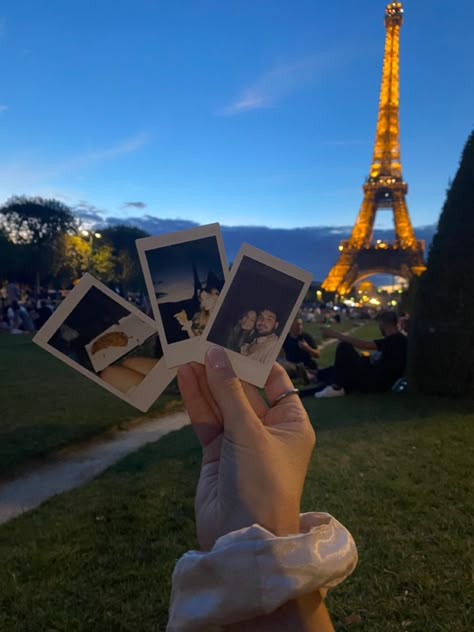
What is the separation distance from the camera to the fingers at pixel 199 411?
1.48 m

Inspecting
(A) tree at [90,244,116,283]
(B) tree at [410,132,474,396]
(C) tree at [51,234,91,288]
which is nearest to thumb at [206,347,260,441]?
(B) tree at [410,132,474,396]

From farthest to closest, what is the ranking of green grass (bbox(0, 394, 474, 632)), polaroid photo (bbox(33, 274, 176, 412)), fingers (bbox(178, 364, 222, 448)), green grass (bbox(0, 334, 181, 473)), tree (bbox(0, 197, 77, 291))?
tree (bbox(0, 197, 77, 291))
green grass (bbox(0, 334, 181, 473))
green grass (bbox(0, 394, 474, 632))
polaroid photo (bbox(33, 274, 176, 412))
fingers (bbox(178, 364, 222, 448))

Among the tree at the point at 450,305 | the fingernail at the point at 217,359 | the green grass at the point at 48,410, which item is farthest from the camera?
the tree at the point at 450,305

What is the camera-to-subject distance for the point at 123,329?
181cm

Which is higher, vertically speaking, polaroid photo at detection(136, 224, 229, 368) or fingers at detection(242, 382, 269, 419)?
polaroid photo at detection(136, 224, 229, 368)

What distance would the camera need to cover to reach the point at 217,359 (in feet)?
4.51

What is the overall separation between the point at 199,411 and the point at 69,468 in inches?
152

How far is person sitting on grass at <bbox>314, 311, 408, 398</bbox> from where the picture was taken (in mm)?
7145

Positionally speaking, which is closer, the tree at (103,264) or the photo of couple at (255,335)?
the photo of couple at (255,335)

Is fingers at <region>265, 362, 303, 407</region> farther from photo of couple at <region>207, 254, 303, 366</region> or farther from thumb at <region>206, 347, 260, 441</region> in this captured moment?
thumb at <region>206, 347, 260, 441</region>

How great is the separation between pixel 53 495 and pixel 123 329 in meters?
2.87

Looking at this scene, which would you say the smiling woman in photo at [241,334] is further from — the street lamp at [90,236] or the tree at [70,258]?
the street lamp at [90,236]

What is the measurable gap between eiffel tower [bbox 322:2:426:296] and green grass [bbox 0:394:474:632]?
164 ft

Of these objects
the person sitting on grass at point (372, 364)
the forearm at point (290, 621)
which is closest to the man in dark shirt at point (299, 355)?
the person sitting on grass at point (372, 364)
